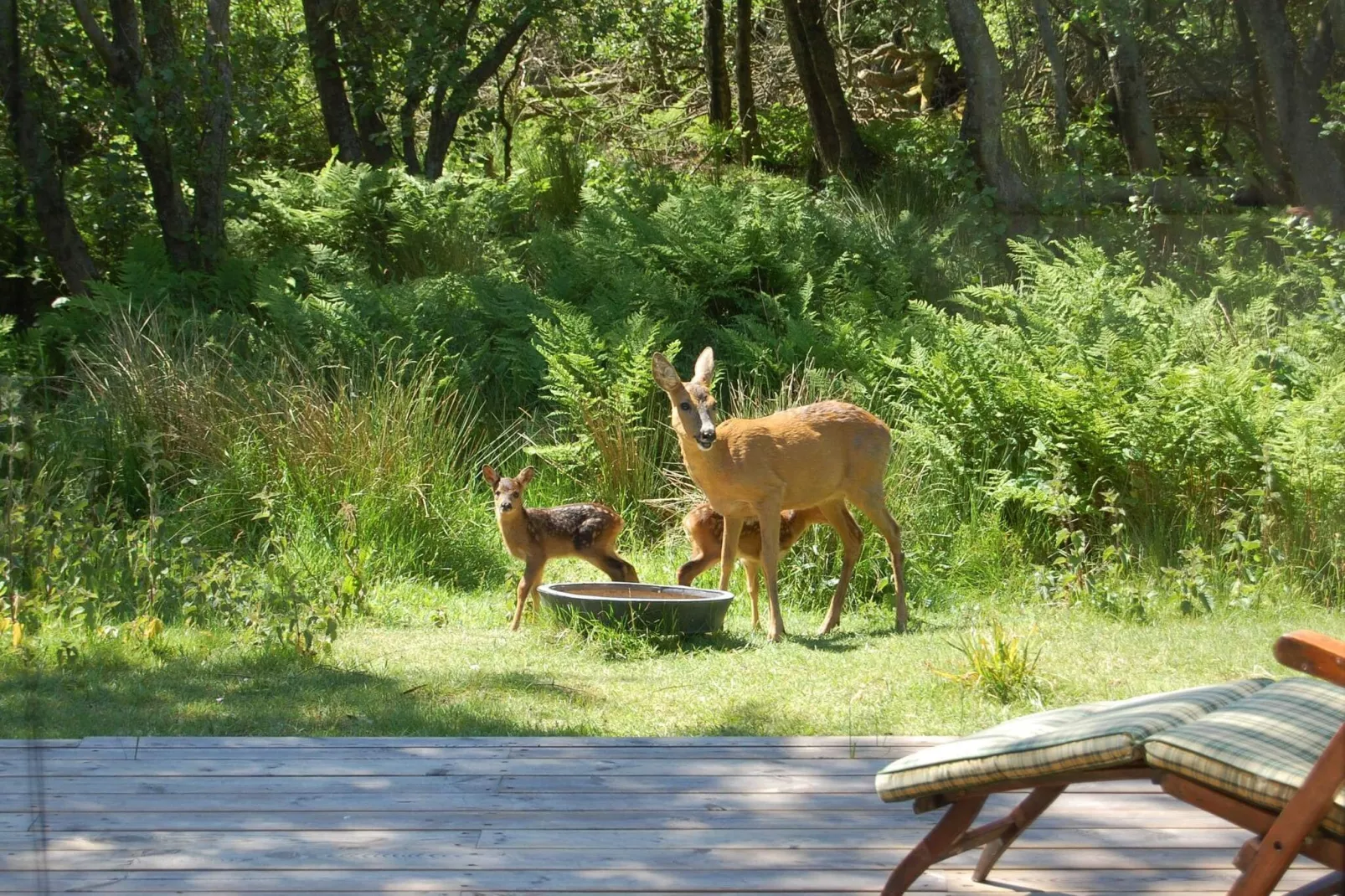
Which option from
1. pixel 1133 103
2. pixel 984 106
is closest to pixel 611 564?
pixel 984 106

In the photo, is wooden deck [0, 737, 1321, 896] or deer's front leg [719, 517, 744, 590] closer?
wooden deck [0, 737, 1321, 896]

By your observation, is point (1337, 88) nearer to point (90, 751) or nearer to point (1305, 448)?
point (1305, 448)

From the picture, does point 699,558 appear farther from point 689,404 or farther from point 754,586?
point 689,404

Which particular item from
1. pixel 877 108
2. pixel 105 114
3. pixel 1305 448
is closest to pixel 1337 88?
pixel 1305 448

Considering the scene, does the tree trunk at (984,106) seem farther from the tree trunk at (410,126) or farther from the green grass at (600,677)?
the green grass at (600,677)

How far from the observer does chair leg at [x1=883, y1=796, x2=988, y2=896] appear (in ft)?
11.2

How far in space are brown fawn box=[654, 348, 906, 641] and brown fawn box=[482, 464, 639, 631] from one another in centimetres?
75

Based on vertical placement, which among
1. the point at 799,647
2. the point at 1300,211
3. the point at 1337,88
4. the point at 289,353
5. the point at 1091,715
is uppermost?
the point at 1337,88

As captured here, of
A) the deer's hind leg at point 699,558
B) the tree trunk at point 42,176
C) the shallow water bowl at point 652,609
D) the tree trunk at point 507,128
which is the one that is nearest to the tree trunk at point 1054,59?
the tree trunk at point 507,128

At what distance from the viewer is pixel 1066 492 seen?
1006 centimetres

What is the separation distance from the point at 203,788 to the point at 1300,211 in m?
14.0

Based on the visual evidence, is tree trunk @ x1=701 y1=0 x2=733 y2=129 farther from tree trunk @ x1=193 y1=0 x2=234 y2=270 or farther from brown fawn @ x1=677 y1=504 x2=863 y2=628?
brown fawn @ x1=677 y1=504 x2=863 y2=628

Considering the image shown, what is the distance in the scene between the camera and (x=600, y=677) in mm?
6984

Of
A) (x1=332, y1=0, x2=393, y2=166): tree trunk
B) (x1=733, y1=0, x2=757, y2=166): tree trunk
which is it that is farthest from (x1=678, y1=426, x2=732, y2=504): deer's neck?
(x1=733, y1=0, x2=757, y2=166): tree trunk
